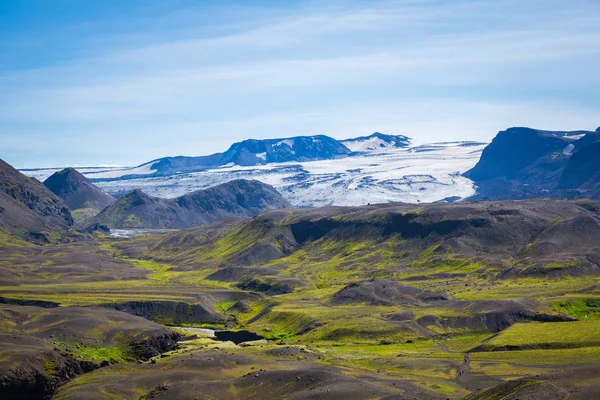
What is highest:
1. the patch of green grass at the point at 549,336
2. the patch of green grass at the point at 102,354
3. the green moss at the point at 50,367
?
the green moss at the point at 50,367

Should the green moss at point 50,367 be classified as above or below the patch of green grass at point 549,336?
above

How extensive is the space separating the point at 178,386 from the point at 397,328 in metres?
82.9

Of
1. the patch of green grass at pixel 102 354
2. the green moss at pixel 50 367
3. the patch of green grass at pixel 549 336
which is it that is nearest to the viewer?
the green moss at pixel 50 367

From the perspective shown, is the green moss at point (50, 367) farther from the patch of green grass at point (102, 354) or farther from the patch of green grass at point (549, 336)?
→ the patch of green grass at point (549, 336)

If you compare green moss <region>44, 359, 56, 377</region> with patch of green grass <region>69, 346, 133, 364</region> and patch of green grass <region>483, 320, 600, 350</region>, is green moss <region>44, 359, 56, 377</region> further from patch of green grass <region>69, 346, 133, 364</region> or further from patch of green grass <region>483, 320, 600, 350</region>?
patch of green grass <region>483, 320, 600, 350</region>

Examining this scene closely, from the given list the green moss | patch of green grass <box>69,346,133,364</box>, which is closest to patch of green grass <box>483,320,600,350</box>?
patch of green grass <box>69,346,133,364</box>

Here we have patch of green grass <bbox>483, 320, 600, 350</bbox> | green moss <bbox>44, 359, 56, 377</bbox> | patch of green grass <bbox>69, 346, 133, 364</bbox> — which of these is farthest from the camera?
patch of green grass <bbox>483, 320, 600, 350</bbox>

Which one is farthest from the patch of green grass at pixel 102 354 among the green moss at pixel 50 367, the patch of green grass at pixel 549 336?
the patch of green grass at pixel 549 336

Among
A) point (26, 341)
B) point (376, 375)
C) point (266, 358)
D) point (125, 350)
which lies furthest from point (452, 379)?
point (26, 341)

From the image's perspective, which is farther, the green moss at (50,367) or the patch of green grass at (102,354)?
the patch of green grass at (102,354)

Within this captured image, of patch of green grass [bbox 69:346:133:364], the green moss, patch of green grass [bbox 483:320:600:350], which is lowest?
patch of green grass [bbox 483:320:600:350]

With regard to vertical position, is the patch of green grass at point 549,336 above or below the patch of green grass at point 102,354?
below

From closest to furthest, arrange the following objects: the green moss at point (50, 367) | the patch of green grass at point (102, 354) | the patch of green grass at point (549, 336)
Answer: the green moss at point (50, 367), the patch of green grass at point (102, 354), the patch of green grass at point (549, 336)

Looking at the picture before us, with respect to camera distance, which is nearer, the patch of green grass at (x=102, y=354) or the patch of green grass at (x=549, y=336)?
the patch of green grass at (x=102, y=354)
